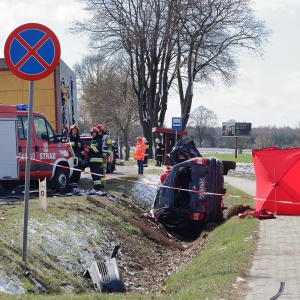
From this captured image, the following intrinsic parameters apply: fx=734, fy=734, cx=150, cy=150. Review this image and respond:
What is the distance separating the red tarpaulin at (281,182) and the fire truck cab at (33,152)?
5.17 m

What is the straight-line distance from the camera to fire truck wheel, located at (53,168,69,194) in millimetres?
18906

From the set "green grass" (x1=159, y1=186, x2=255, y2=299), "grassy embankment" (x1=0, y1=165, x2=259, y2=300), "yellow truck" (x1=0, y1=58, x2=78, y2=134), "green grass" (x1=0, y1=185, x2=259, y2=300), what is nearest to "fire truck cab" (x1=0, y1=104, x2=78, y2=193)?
"yellow truck" (x1=0, y1=58, x2=78, y2=134)

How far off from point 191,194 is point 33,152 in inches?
172

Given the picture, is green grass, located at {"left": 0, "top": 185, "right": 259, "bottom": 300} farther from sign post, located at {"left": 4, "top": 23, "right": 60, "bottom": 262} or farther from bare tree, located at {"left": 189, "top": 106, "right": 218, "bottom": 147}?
bare tree, located at {"left": 189, "top": 106, "right": 218, "bottom": 147}

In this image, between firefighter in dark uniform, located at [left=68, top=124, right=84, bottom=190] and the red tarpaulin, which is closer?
the red tarpaulin

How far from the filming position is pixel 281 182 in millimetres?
16375

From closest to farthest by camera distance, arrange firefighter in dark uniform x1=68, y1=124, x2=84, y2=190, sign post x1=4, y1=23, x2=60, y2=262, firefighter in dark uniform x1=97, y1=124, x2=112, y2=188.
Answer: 1. sign post x1=4, y1=23, x2=60, y2=262
2. firefighter in dark uniform x1=97, y1=124, x2=112, y2=188
3. firefighter in dark uniform x1=68, y1=124, x2=84, y2=190

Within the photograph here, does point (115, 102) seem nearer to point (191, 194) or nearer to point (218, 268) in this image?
point (191, 194)

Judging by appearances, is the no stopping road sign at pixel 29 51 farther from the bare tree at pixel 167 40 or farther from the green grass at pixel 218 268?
the bare tree at pixel 167 40

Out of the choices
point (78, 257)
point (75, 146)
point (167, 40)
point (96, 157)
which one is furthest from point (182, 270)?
point (167, 40)

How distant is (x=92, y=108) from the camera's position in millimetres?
71562

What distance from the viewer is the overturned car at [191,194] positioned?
16.3 m

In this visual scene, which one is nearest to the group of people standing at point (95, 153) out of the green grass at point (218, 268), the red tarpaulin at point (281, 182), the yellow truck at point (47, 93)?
the yellow truck at point (47, 93)

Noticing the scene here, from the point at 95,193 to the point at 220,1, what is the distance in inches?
1187
